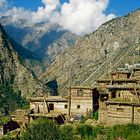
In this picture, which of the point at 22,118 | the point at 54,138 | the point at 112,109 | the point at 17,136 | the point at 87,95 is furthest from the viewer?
the point at 22,118

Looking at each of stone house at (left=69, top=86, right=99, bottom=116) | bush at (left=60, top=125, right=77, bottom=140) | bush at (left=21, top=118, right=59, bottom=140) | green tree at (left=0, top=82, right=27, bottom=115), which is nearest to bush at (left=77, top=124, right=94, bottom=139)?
bush at (left=60, top=125, right=77, bottom=140)

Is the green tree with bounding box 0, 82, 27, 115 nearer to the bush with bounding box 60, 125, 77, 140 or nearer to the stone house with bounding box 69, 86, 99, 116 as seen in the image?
the stone house with bounding box 69, 86, 99, 116

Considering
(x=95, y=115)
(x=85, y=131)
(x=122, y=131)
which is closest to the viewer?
(x=122, y=131)

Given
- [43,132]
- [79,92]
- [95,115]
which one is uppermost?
[79,92]

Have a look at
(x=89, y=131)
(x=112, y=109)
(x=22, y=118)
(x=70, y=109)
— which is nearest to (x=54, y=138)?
(x=89, y=131)

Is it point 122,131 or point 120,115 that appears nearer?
point 122,131

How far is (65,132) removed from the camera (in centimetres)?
4809

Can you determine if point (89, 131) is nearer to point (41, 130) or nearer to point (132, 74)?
point (41, 130)

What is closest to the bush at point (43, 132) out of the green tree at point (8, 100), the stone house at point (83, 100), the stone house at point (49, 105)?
the stone house at point (83, 100)

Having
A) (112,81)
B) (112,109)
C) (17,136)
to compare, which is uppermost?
(112,81)

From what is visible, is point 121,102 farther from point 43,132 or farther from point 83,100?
point 83,100

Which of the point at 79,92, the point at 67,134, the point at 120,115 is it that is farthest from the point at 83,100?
the point at 67,134

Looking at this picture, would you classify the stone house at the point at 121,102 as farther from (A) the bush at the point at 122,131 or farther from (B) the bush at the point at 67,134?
(B) the bush at the point at 67,134

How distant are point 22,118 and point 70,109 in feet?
27.5
